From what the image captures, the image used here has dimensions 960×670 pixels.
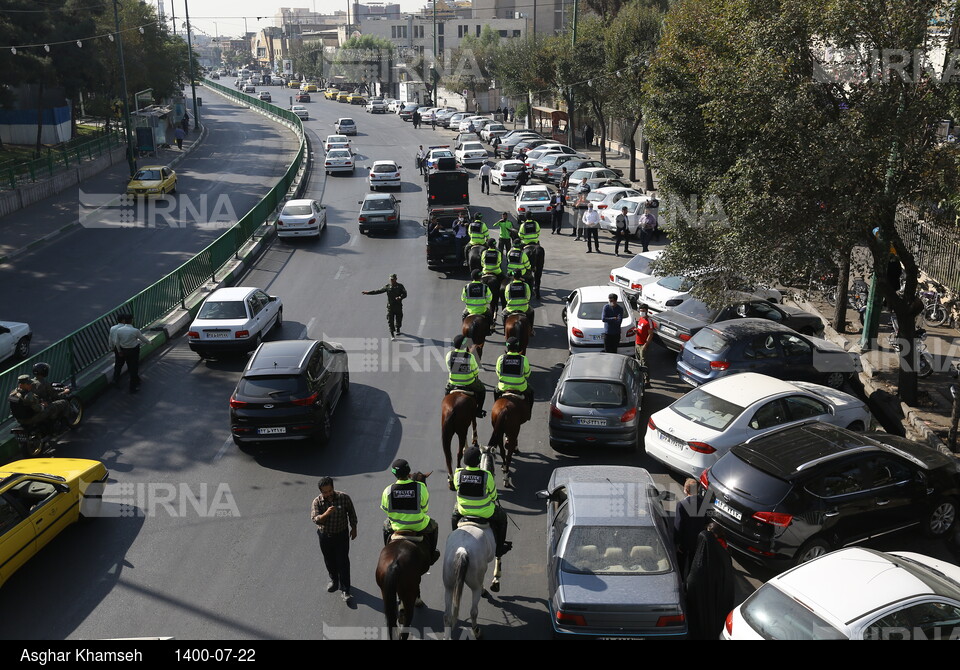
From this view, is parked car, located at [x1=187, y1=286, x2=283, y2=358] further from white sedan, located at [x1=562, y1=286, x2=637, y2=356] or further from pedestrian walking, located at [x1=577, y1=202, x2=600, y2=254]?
pedestrian walking, located at [x1=577, y1=202, x2=600, y2=254]

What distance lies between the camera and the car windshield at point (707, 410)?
12672 millimetres

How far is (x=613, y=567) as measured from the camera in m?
8.62

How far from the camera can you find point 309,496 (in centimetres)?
1258

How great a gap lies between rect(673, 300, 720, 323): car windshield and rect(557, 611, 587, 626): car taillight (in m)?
11.0

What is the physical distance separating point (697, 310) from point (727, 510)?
350 inches

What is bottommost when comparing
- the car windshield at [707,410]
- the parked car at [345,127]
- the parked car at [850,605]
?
the car windshield at [707,410]

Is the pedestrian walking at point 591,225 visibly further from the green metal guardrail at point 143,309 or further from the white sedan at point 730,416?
the white sedan at point 730,416

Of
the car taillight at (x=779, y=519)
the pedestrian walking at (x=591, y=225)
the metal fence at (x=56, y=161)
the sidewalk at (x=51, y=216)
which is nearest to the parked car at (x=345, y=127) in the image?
the metal fence at (x=56, y=161)

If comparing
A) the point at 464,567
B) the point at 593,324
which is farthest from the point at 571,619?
the point at 593,324

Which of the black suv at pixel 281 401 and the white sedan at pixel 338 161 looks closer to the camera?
the black suv at pixel 281 401

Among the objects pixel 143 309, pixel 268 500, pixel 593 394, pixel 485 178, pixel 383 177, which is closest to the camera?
pixel 268 500

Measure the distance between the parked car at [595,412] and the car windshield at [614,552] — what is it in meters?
4.38

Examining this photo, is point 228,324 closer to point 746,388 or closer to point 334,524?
point 334,524

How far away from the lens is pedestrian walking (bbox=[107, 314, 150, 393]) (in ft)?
55.0
